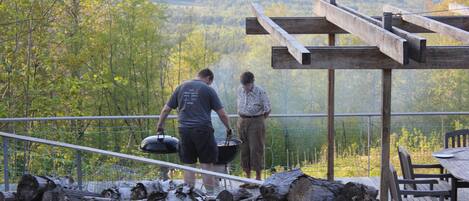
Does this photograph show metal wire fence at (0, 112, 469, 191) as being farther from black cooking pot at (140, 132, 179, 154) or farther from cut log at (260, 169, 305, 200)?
cut log at (260, 169, 305, 200)

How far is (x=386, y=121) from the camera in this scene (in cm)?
525

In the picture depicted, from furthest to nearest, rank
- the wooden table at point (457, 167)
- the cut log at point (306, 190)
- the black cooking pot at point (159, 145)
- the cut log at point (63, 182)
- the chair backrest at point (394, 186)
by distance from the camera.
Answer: the black cooking pot at point (159, 145), the wooden table at point (457, 167), the chair backrest at point (394, 186), the cut log at point (63, 182), the cut log at point (306, 190)

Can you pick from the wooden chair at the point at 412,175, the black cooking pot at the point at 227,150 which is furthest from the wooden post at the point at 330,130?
the black cooking pot at the point at 227,150

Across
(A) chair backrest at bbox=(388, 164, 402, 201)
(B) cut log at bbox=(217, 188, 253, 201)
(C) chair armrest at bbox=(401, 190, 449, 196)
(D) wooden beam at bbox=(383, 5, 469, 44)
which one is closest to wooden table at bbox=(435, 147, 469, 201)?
(C) chair armrest at bbox=(401, 190, 449, 196)

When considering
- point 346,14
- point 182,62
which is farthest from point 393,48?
point 182,62

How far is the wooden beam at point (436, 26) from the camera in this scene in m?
5.04

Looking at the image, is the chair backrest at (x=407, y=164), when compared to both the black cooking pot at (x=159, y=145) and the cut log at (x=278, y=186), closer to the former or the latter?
the cut log at (x=278, y=186)

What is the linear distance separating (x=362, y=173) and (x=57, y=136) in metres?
3.37

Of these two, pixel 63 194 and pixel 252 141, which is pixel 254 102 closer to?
pixel 252 141

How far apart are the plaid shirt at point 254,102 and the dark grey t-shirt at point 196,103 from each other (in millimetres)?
852

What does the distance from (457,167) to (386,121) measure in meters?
1.25

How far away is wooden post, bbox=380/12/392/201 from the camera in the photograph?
5000mm

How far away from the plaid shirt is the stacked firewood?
209 centimetres

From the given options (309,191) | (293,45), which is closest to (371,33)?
(293,45)
